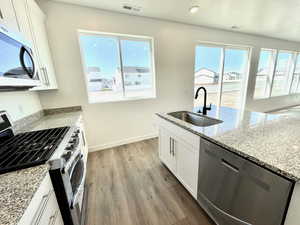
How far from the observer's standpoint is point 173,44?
10.3ft

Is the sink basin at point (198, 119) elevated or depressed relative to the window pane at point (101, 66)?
depressed

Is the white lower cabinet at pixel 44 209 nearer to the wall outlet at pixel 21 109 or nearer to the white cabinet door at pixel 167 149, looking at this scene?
the white cabinet door at pixel 167 149

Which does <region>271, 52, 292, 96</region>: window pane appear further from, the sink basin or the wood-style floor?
the wood-style floor

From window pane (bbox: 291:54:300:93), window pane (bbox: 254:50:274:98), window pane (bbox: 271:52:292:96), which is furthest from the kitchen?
window pane (bbox: 291:54:300:93)

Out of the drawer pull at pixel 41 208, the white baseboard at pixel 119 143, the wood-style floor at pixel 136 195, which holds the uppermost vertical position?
the drawer pull at pixel 41 208

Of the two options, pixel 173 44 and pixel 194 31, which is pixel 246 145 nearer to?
pixel 173 44

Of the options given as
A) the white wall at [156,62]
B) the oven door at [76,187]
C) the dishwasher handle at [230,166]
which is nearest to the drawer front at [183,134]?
the dishwasher handle at [230,166]

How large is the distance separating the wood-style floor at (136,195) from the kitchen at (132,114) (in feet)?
0.04

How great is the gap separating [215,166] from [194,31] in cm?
342

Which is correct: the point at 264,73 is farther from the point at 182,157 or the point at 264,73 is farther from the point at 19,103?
the point at 19,103

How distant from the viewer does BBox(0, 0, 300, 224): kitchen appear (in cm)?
85

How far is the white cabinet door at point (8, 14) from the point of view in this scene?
112 centimetres

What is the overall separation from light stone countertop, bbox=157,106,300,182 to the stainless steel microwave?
1.56 m

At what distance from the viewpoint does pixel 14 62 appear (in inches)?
41.5
